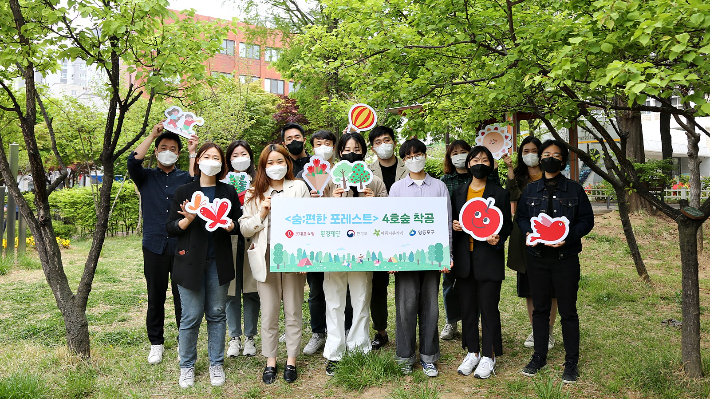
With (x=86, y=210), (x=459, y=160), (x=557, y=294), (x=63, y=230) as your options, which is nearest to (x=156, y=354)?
(x=459, y=160)

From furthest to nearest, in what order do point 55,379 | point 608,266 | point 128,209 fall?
1. point 128,209
2. point 608,266
3. point 55,379

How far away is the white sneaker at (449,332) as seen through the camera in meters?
5.10

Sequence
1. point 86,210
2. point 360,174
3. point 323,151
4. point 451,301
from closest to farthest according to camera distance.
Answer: point 360,174
point 323,151
point 451,301
point 86,210

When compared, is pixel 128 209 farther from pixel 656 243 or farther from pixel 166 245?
pixel 656 243

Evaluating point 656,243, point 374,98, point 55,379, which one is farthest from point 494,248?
point 656,243

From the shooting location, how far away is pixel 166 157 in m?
4.39

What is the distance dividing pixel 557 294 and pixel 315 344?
7.42 ft

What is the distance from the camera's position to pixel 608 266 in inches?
357

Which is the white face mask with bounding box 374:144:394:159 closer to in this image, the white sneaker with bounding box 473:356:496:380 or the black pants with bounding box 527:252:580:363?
the black pants with bounding box 527:252:580:363

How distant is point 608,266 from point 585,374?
5762 millimetres

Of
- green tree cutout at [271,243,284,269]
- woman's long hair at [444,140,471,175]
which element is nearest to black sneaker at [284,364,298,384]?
green tree cutout at [271,243,284,269]

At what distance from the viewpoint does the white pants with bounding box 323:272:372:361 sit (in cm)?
416

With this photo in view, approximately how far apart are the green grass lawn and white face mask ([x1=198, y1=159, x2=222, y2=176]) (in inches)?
66.8

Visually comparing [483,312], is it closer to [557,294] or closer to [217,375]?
[557,294]
